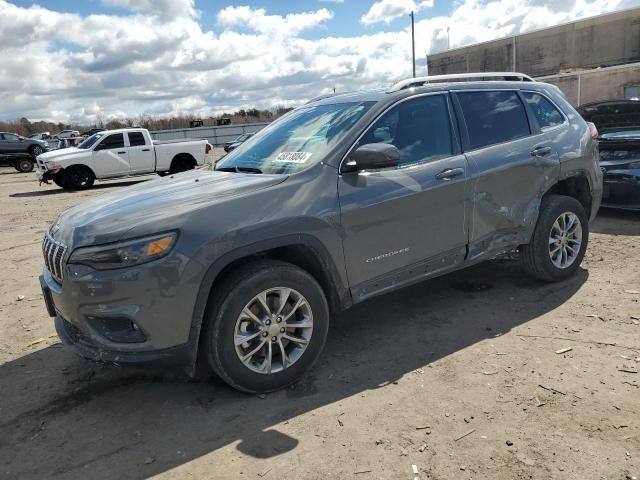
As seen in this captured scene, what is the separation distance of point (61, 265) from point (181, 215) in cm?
77

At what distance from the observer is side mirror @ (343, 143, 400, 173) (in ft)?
11.6

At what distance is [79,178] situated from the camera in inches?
661

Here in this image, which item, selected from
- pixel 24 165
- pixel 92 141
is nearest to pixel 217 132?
pixel 24 165

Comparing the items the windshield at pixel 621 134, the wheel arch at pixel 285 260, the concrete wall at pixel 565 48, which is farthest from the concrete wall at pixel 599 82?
the concrete wall at pixel 565 48

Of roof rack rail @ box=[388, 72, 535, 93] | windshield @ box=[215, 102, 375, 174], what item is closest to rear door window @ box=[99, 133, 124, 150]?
windshield @ box=[215, 102, 375, 174]

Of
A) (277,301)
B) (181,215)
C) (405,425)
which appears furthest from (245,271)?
(405,425)

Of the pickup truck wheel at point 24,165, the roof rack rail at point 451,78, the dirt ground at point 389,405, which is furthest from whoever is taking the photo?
the pickup truck wheel at point 24,165

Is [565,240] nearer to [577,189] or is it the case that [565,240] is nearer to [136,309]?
[577,189]

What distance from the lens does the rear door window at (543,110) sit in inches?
192

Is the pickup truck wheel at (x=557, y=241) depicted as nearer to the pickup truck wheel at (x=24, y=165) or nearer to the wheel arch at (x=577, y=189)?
the wheel arch at (x=577, y=189)

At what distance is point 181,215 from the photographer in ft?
10.2

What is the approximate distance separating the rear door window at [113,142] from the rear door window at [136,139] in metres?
0.28

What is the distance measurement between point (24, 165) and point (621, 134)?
89.0 feet

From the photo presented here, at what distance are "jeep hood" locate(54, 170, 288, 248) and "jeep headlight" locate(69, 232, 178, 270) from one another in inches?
1.7
